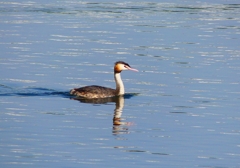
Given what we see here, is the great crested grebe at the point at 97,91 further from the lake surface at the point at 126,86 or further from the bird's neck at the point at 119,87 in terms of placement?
the lake surface at the point at 126,86

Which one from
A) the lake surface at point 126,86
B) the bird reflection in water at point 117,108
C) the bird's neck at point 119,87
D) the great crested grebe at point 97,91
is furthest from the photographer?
the bird's neck at point 119,87

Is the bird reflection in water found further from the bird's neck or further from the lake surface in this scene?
the bird's neck

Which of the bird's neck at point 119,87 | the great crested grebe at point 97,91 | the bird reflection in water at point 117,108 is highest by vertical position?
the bird's neck at point 119,87

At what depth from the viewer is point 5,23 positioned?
119 ft

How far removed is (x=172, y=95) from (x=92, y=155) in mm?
6880

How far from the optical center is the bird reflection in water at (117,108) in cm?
1786

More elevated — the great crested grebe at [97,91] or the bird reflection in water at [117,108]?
the great crested grebe at [97,91]

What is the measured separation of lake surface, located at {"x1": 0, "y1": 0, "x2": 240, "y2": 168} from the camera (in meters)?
15.7

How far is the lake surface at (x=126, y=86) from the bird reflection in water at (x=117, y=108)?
0.15 feet

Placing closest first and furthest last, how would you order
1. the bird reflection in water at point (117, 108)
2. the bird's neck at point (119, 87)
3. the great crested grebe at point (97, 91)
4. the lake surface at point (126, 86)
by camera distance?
the lake surface at point (126, 86), the bird reflection in water at point (117, 108), the great crested grebe at point (97, 91), the bird's neck at point (119, 87)

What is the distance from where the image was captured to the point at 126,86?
23.9 metres

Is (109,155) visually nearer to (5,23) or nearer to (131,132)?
(131,132)

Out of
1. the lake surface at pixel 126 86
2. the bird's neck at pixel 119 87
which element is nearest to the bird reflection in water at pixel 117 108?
the lake surface at pixel 126 86

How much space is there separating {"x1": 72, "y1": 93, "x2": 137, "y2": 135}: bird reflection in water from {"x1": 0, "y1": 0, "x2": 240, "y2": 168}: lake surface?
0.05m
